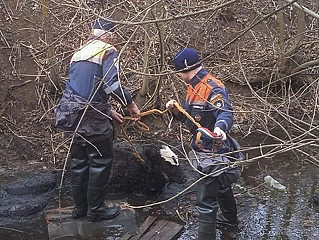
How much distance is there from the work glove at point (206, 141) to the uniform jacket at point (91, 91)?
855 millimetres

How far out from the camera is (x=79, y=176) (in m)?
5.83

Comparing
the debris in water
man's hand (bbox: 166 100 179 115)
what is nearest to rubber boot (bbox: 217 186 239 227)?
man's hand (bbox: 166 100 179 115)

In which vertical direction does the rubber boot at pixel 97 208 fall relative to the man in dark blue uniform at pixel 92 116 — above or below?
below

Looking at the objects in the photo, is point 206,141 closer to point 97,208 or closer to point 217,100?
point 217,100

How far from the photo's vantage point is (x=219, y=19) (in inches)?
453

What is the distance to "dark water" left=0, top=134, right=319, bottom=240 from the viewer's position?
577 centimetres

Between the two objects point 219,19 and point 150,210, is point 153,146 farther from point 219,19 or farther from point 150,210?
point 219,19

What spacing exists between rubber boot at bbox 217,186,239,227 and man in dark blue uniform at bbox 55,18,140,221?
1.15 meters

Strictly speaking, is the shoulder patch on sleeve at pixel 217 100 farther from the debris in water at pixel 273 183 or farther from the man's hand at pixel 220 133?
the debris in water at pixel 273 183

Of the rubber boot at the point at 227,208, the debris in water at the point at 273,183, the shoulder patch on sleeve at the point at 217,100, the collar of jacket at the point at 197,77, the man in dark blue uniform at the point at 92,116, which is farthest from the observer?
the debris in water at the point at 273,183

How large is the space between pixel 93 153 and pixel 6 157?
2362 millimetres

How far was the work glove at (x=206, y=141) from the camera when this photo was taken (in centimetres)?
488

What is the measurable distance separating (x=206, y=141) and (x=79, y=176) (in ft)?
4.82

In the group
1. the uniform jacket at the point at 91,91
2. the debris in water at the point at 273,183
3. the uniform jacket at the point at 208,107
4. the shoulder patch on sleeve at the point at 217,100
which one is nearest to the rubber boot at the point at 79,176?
the uniform jacket at the point at 91,91
